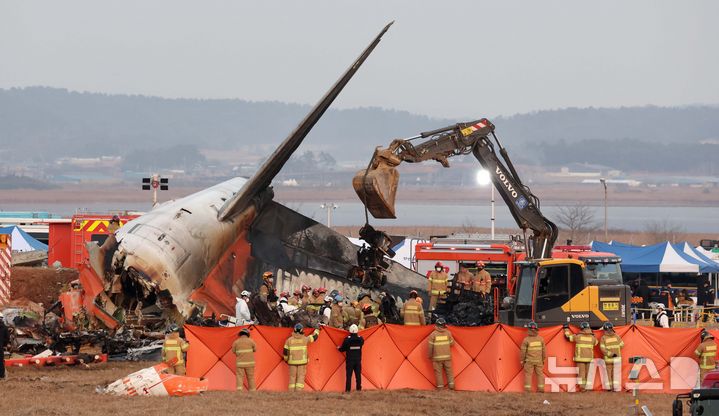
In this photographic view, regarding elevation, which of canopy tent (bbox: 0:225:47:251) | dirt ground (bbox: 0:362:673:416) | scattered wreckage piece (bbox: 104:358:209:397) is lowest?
dirt ground (bbox: 0:362:673:416)

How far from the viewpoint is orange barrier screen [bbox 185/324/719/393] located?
78.2 feet

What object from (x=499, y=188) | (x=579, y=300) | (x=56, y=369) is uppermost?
(x=499, y=188)

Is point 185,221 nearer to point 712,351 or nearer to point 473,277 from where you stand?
point 473,277

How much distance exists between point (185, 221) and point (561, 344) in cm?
1099

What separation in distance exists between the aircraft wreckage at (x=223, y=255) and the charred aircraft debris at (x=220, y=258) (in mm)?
28

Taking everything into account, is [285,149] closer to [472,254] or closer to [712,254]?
[472,254]

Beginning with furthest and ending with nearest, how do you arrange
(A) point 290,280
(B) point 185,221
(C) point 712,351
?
(A) point 290,280 → (B) point 185,221 → (C) point 712,351

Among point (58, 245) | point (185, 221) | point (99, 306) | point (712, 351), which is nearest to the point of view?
point (712, 351)

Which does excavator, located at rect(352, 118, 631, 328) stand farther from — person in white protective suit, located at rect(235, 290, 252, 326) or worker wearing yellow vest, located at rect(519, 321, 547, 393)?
person in white protective suit, located at rect(235, 290, 252, 326)

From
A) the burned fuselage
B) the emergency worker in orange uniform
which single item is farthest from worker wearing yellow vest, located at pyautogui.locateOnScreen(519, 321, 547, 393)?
the burned fuselage

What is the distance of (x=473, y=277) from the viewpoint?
30.9m

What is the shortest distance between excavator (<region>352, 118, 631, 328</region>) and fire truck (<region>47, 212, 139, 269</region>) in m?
15.8

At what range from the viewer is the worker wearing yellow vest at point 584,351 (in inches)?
938

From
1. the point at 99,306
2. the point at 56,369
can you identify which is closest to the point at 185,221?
the point at 99,306
